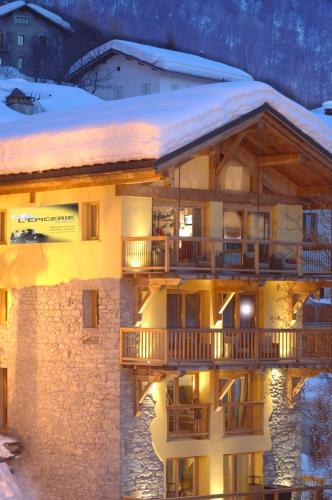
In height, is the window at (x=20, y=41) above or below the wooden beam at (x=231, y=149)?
above

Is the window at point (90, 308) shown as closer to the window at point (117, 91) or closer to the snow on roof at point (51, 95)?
the snow on roof at point (51, 95)

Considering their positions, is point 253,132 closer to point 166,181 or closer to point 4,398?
point 166,181

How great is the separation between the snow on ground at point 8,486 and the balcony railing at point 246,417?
6.06 meters

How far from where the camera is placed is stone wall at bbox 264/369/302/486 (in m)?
43.1

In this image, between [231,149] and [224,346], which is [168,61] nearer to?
[231,149]

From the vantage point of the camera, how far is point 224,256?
4253cm

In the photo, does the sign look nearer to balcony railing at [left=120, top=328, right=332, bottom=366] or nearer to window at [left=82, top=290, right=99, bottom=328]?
window at [left=82, top=290, right=99, bottom=328]

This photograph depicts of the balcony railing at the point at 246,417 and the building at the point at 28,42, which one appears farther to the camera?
the building at the point at 28,42

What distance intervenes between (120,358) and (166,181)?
477 centimetres

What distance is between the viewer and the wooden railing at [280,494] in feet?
133

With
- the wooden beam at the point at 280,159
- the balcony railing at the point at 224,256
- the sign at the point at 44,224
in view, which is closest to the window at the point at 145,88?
the balcony railing at the point at 224,256

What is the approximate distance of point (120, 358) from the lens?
40.2 metres

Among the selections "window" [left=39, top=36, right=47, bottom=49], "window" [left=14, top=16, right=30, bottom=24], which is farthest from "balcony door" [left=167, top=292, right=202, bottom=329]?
"window" [left=14, top=16, right=30, bottom=24]

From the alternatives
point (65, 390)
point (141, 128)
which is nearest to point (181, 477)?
point (65, 390)
